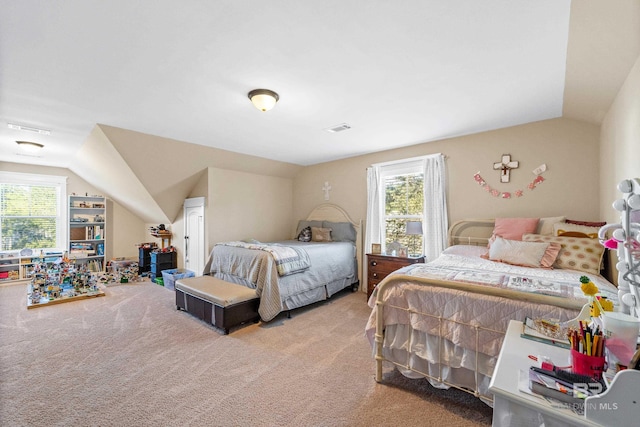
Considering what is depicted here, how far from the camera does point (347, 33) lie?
165cm

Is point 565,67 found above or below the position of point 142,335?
above

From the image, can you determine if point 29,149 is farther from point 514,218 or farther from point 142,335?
point 514,218

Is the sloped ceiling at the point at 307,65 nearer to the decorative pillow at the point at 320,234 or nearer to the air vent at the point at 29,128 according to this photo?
the air vent at the point at 29,128

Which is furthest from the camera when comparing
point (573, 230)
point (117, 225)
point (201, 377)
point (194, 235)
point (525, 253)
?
point (117, 225)

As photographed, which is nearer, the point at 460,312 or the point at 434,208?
the point at 460,312

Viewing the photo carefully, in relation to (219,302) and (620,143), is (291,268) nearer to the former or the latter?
(219,302)

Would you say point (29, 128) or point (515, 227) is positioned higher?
point (29, 128)

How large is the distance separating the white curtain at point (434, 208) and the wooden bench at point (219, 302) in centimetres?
250

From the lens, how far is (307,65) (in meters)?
2.00

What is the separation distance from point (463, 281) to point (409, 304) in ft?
1.32

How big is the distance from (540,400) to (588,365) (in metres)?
0.25

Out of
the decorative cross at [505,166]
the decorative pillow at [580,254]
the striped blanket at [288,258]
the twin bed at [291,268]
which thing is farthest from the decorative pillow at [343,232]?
the decorative pillow at [580,254]

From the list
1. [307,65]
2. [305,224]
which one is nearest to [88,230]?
[305,224]

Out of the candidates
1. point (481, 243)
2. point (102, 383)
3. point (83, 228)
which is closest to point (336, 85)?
point (481, 243)
